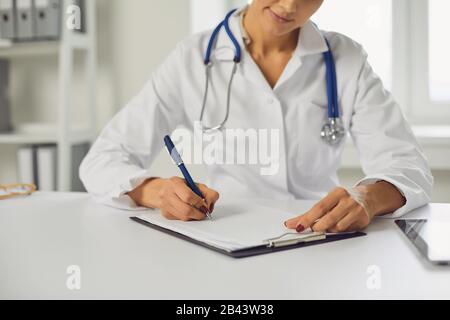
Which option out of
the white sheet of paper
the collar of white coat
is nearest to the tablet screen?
the white sheet of paper

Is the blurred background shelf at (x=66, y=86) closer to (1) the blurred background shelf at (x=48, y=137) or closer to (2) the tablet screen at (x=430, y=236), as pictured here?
(1) the blurred background shelf at (x=48, y=137)

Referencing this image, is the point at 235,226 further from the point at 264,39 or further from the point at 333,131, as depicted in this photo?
the point at 264,39

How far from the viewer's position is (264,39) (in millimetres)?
1295

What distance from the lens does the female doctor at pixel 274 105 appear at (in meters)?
1.16

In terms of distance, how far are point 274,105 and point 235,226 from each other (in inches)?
18.9

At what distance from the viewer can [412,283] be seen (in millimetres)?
586

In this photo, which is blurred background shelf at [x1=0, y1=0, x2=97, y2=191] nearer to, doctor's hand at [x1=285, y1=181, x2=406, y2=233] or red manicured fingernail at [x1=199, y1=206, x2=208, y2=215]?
red manicured fingernail at [x1=199, y1=206, x2=208, y2=215]

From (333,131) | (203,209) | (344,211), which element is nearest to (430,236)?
(344,211)

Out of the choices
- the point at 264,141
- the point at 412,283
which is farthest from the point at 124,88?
the point at 412,283

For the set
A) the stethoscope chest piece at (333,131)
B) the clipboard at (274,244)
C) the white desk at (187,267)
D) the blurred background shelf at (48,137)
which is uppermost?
the stethoscope chest piece at (333,131)

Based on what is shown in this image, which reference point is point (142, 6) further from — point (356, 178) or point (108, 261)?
point (108, 261)

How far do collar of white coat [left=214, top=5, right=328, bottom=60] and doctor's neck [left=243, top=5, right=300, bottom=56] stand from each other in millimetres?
20

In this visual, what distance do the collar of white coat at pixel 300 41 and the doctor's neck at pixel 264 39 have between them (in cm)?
2

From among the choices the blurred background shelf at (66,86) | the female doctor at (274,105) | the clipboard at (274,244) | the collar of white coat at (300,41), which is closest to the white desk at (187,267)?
the clipboard at (274,244)
